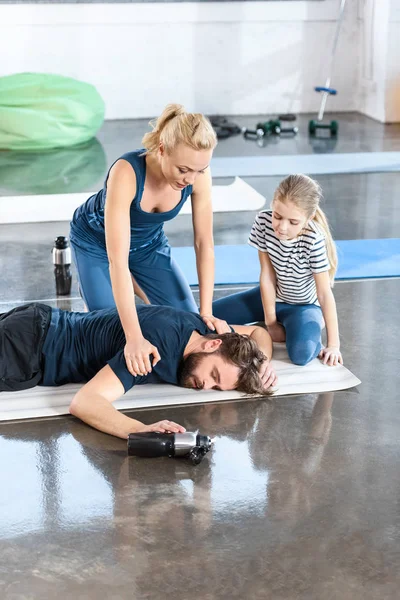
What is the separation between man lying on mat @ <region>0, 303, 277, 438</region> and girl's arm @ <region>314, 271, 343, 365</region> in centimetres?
33

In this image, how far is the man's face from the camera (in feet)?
8.78

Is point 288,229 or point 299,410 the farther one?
point 288,229

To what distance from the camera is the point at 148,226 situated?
10.4ft

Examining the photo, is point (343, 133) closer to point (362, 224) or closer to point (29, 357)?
point (362, 224)

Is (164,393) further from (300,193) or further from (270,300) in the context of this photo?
(300,193)

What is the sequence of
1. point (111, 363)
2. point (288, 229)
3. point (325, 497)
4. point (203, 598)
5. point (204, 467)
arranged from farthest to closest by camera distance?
1. point (288, 229)
2. point (111, 363)
3. point (204, 467)
4. point (325, 497)
5. point (203, 598)

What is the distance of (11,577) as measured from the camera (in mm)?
2006

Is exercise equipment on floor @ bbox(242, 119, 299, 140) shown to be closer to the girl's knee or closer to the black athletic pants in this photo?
the girl's knee

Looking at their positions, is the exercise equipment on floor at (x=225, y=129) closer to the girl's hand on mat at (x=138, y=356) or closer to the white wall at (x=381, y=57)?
the white wall at (x=381, y=57)

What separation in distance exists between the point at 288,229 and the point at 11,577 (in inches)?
62.2

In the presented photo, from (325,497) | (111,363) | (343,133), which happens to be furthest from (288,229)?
(343,133)

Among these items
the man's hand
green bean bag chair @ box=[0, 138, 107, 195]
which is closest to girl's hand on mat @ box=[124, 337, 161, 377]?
the man's hand

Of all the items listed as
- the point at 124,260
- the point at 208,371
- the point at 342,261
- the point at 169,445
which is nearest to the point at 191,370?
the point at 208,371

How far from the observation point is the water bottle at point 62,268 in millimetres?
3977
